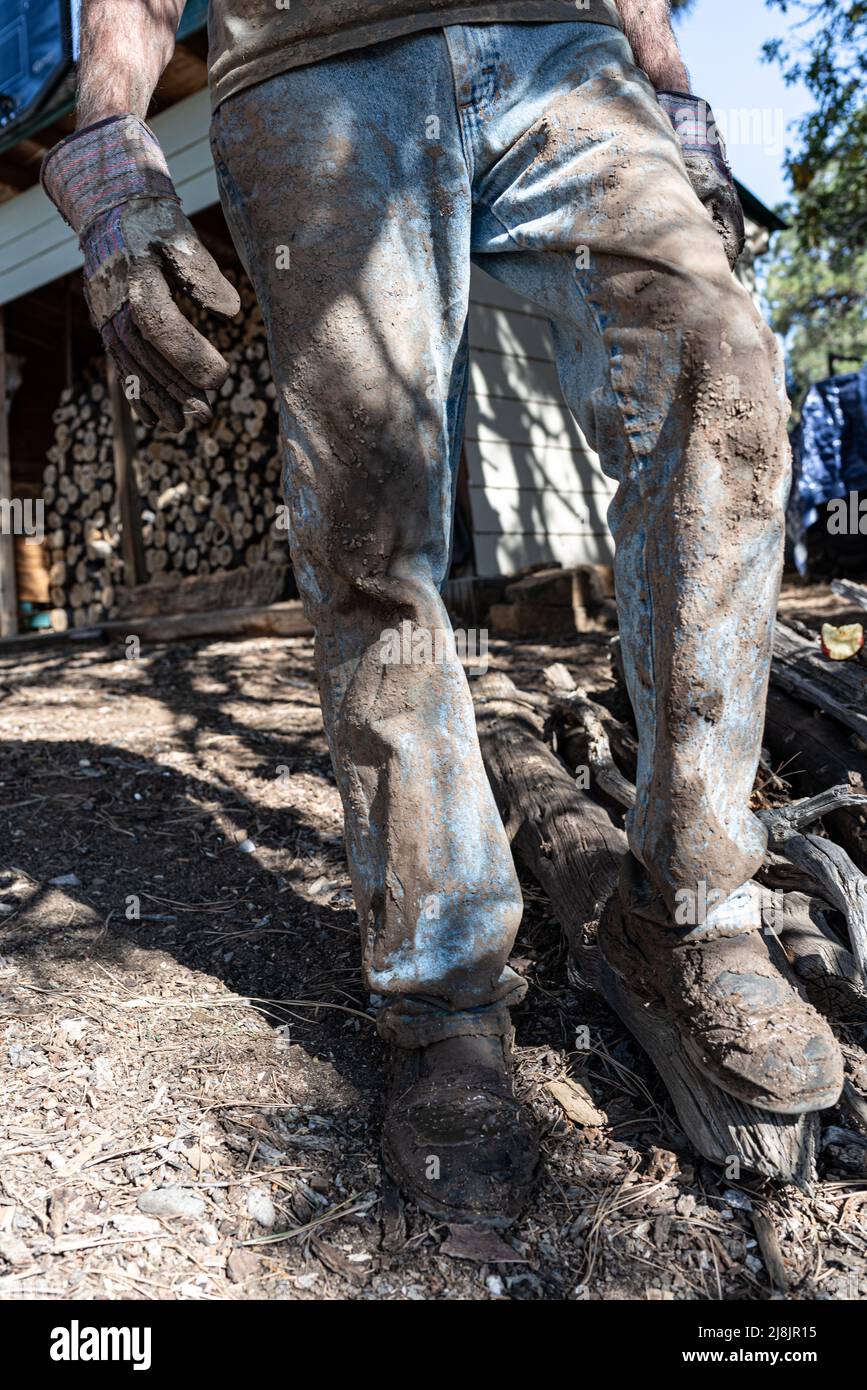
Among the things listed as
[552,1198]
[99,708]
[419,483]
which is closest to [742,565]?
[419,483]

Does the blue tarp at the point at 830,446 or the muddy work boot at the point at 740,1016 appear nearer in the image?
the muddy work boot at the point at 740,1016

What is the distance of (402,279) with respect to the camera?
5.33 ft

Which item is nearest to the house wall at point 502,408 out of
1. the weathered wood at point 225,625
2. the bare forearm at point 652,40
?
the weathered wood at point 225,625

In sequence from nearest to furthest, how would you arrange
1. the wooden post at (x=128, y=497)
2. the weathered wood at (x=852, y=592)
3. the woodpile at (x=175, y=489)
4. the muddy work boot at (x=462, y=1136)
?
the muddy work boot at (x=462, y=1136)
the weathered wood at (x=852, y=592)
the woodpile at (x=175, y=489)
the wooden post at (x=128, y=497)

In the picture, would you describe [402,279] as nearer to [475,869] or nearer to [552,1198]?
[475,869]

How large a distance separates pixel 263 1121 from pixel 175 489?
7292 millimetres

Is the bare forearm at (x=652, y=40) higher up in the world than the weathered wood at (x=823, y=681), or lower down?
higher up

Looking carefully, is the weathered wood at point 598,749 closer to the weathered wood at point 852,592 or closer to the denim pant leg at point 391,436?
the denim pant leg at point 391,436

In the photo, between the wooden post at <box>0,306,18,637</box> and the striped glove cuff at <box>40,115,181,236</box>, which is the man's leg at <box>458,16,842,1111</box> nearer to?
the striped glove cuff at <box>40,115,181,236</box>

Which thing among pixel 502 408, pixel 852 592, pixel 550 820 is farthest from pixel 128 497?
pixel 550 820

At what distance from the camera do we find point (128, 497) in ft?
25.6

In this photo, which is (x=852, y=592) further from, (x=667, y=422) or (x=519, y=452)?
(x=519, y=452)

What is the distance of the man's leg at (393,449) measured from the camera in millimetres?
1609

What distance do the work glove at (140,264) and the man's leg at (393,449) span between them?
120mm
